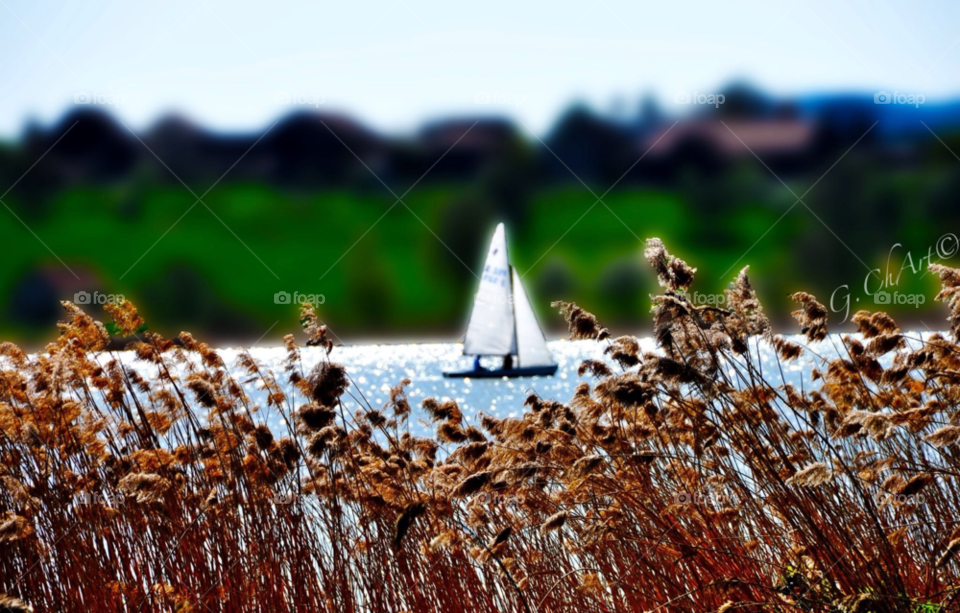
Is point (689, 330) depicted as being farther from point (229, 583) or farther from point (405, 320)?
point (405, 320)

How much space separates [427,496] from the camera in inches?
179

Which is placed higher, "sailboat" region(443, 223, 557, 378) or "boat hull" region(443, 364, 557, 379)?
"sailboat" region(443, 223, 557, 378)

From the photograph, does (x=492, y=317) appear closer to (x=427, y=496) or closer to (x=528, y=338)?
(x=528, y=338)

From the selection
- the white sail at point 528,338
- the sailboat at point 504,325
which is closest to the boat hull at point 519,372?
the sailboat at point 504,325

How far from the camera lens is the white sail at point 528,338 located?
37469mm

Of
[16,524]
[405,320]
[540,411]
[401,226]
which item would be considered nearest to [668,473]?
[540,411]

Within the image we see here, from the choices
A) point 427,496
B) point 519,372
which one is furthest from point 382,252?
point 427,496

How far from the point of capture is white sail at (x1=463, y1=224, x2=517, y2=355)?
3450 cm

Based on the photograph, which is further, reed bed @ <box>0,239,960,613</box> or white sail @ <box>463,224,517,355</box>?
white sail @ <box>463,224,517,355</box>

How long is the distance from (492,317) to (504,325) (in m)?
0.68

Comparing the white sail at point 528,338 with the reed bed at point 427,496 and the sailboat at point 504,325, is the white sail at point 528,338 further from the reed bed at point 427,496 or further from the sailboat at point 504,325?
the reed bed at point 427,496

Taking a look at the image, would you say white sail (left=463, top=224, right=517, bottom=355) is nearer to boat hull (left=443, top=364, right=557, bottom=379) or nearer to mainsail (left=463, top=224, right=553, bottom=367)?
mainsail (left=463, top=224, right=553, bottom=367)

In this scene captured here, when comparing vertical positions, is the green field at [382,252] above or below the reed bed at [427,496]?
above

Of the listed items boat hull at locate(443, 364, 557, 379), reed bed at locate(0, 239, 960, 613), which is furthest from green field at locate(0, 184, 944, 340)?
reed bed at locate(0, 239, 960, 613)
